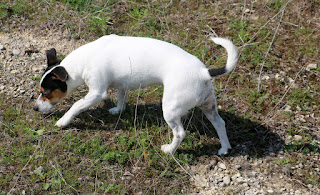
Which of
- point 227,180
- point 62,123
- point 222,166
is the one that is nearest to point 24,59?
point 62,123

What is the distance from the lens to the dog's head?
4.17 metres

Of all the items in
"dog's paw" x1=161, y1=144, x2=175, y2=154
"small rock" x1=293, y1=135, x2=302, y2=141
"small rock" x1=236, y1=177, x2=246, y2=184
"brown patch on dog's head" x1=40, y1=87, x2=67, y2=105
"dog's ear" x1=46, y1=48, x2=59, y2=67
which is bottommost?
"small rock" x1=236, y1=177, x2=246, y2=184

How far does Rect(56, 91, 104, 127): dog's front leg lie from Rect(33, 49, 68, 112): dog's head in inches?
8.8

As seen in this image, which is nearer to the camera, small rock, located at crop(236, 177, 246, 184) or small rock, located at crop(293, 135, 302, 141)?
small rock, located at crop(236, 177, 246, 184)

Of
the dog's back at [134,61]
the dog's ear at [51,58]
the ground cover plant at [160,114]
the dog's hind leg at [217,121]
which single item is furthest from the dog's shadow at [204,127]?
the dog's ear at [51,58]

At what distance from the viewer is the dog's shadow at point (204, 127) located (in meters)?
4.53

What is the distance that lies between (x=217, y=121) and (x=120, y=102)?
145 cm

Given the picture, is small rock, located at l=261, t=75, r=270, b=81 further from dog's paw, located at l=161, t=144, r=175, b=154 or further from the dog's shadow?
dog's paw, located at l=161, t=144, r=175, b=154

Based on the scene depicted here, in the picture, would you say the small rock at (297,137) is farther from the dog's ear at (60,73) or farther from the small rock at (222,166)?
the dog's ear at (60,73)

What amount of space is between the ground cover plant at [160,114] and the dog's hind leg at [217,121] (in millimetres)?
150

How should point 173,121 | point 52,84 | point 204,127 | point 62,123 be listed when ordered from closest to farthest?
point 173,121 < point 52,84 < point 62,123 < point 204,127

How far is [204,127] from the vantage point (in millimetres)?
4805

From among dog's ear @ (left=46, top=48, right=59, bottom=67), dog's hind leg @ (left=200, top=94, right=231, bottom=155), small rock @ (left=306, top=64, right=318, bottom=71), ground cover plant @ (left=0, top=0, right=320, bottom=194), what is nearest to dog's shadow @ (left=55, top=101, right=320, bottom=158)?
ground cover plant @ (left=0, top=0, right=320, bottom=194)

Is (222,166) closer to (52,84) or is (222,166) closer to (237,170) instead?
(237,170)
